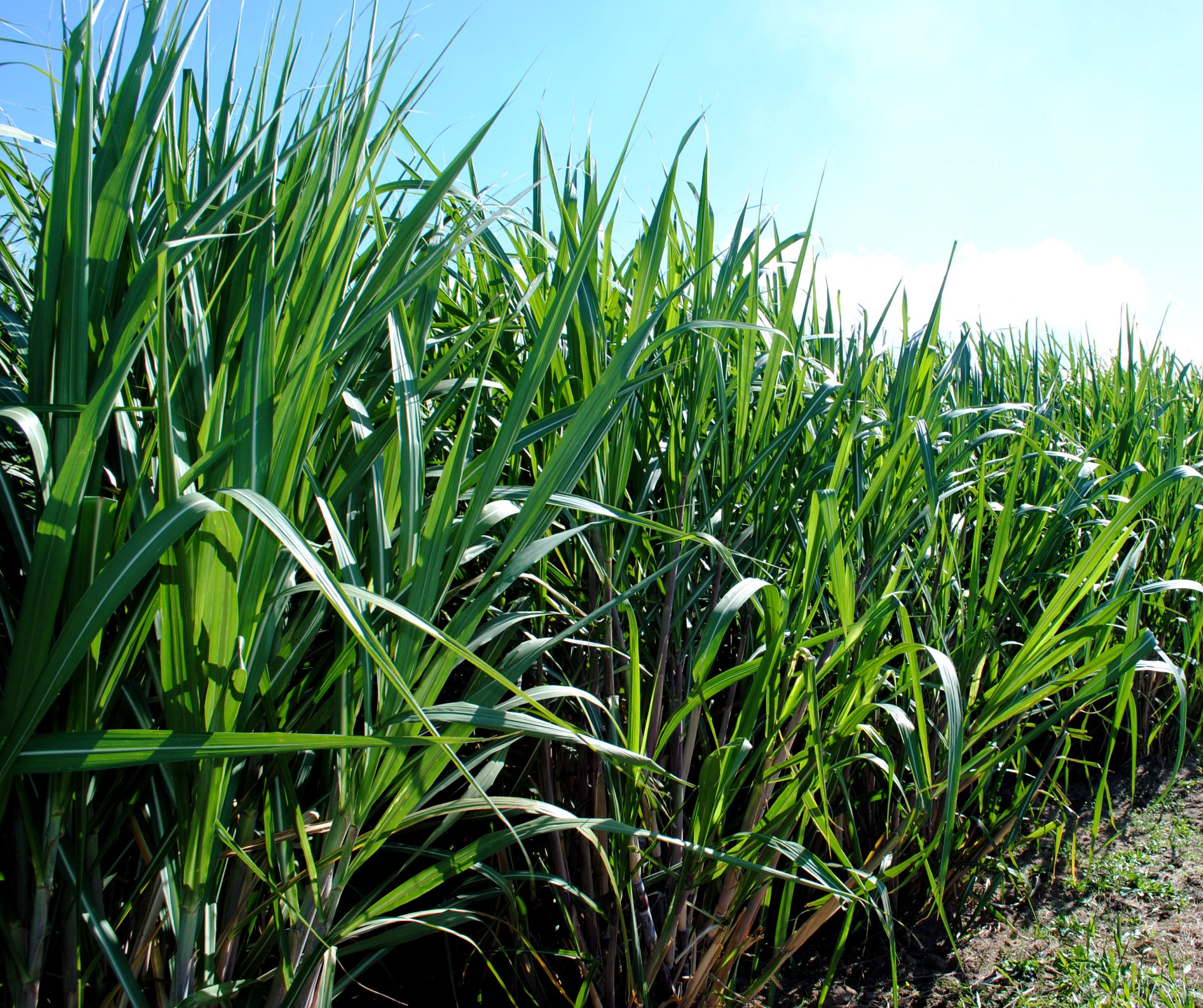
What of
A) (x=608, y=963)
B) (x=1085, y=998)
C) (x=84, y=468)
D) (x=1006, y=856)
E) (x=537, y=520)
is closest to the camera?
(x=84, y=468)

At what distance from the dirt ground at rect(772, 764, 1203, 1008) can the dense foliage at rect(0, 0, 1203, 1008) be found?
0.08 metres

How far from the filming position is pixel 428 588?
55 cm

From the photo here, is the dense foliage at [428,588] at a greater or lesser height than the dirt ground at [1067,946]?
greater

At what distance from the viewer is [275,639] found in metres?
0.60

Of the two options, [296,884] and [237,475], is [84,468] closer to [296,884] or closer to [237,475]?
[237,475]

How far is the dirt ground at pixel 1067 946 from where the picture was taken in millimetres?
1099

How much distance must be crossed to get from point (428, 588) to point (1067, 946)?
4.16ft

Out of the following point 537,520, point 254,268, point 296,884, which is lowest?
point 296,884

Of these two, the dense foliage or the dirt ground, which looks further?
the dirt ground

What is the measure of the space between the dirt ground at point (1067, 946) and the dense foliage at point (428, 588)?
0.08 meters

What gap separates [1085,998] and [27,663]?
136 centimetres

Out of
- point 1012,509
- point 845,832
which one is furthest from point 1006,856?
point 1012,509

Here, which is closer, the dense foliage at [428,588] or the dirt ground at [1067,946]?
the dense foliage at [428,588]

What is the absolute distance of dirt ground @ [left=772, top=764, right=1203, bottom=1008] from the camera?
110 cm
